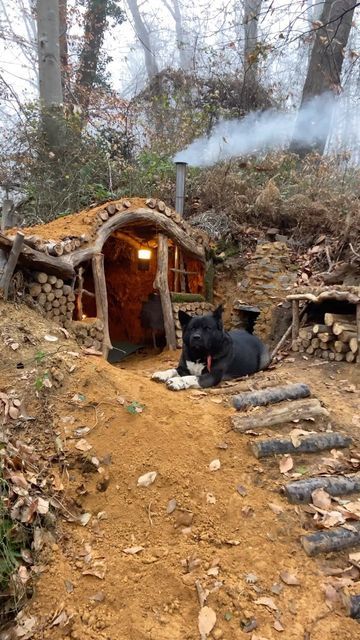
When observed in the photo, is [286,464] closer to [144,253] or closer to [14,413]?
[14,413]

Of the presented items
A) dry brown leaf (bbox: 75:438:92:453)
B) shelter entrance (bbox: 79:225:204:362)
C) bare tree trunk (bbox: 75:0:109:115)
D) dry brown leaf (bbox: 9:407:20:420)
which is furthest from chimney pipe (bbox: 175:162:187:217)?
bare tree trunk (bbox: 75:0:109:115)

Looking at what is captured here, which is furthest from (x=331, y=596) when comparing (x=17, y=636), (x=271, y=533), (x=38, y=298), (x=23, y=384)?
(x=38, y=298)

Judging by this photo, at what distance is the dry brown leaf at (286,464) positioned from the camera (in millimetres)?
3812

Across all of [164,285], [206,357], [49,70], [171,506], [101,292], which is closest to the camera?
[171,506]

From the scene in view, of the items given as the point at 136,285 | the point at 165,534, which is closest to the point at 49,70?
the point at 136,285

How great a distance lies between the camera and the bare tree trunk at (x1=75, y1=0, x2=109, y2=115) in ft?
53.8

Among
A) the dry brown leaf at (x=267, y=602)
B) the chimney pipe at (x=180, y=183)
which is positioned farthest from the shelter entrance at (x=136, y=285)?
the dry brown leaf at (x=267, y=602)

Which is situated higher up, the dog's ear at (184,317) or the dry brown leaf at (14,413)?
the dog's ear at (184,317)

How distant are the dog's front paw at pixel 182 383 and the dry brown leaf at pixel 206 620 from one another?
2.82 meters

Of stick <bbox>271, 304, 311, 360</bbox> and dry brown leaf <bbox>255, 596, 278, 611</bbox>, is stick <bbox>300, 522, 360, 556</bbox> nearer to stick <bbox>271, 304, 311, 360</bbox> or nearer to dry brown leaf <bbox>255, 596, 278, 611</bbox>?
dry brown leaf <bbox>255, 596, 278, 611</bbox>

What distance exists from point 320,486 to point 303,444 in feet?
1.72

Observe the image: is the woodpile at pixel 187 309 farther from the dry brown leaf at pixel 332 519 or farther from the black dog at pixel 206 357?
the dry brown leaf at pixel 332 519

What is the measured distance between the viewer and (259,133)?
616 inches

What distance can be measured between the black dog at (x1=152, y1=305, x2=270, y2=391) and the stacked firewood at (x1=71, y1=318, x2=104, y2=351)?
1954mm
